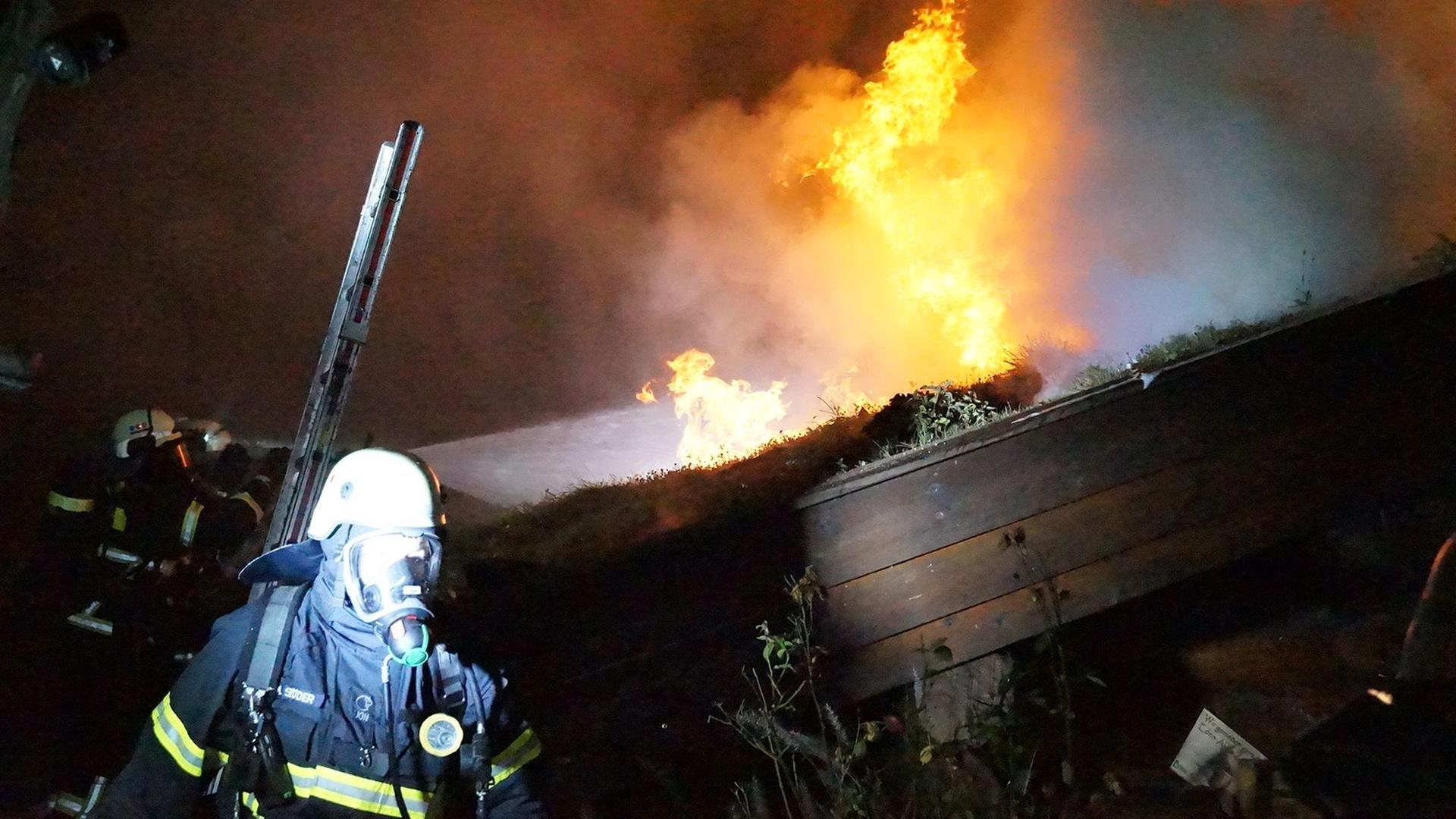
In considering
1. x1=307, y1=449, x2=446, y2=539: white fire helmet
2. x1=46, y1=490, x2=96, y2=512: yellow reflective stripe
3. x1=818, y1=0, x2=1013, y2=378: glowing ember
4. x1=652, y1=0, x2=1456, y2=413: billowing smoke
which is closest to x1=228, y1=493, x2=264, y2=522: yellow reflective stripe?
x1=46, y1=490, x2=96, y2=512: yellow reflective stripe

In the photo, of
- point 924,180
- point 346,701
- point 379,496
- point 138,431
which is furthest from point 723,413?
point 346,701

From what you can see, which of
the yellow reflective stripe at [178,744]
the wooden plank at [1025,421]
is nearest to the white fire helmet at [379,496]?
the yellow reflective stripe at [178,744]

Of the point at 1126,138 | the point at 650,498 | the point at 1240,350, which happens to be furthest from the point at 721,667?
the point at 1126,138

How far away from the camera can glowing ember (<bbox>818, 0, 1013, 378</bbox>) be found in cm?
941

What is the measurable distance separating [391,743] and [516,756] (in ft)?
1.33

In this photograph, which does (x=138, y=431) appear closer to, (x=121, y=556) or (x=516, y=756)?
(x=121, y=556)

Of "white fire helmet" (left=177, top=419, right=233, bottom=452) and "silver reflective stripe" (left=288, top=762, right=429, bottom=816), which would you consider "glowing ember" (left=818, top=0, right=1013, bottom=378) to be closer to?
"white fire helmet" (left=177, top=419, right=233, bottom=452)

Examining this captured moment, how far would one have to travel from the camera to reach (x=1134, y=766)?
3672 mm

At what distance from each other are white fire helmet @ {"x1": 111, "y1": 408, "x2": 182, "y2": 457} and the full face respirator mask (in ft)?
9.53

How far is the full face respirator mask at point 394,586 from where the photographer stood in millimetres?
2363

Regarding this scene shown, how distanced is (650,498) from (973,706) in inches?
80.5

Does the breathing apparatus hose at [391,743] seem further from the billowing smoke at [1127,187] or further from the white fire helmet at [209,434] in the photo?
the billowing smoke at [1127,187]

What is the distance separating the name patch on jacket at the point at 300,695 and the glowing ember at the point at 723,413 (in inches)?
210

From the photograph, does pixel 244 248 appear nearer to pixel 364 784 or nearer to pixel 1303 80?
pixel 364 784
